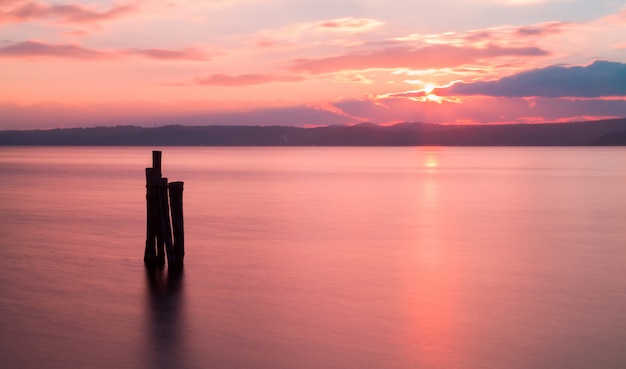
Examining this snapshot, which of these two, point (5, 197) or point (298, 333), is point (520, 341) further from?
point (5, 197)

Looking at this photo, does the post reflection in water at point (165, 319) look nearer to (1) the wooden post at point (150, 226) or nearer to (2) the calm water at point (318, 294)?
(2) the calm water at point (318, 294)

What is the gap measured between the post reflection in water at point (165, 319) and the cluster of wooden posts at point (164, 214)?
1.50 feet

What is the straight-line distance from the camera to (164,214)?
1570 centimetres

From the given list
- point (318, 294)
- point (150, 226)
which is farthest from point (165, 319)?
point (150, 226)

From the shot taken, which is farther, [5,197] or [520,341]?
[5,197]

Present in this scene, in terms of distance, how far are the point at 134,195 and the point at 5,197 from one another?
22.5 feet

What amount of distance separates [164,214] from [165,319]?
392 cm

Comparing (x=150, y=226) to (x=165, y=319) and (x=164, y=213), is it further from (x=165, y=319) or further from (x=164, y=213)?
(x=165, y=319)

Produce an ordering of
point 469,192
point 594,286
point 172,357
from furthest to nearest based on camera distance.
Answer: point 469,192, point 594,286, point 172,357

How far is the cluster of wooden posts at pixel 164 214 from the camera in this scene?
15.5m

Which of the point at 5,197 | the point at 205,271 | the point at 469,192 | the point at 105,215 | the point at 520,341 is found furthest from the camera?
the point at 469,192

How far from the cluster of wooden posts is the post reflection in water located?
1.50ft

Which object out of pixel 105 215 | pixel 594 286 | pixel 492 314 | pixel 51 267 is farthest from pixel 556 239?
pixel 105 215

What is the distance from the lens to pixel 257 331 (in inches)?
446
